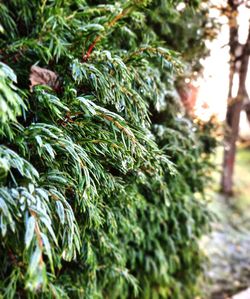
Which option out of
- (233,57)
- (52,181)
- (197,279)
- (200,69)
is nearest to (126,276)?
(52,181)

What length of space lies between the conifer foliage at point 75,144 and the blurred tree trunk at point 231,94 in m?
0.99

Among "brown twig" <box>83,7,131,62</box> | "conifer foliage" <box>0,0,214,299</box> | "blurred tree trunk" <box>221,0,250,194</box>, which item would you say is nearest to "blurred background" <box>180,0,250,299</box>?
"blurred tree trunk" <box>221,0,250,194</box>

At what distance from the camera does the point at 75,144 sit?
115 cm

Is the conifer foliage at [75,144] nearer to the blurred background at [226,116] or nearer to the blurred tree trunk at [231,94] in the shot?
the blurred background at [226,116]

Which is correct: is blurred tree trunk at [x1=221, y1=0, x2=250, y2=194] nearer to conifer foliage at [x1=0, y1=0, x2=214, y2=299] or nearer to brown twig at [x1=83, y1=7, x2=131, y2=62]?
conifer foliage at [x1=0, y1=0, x2=214, y2=299]

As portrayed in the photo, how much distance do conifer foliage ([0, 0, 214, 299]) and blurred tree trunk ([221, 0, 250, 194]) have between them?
38.9 inches

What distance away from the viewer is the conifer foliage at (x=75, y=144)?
1.00 meters

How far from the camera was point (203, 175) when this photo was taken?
268 centimetres

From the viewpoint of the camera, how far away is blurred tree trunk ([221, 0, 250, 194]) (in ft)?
9.32

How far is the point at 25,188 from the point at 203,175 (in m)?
1.97

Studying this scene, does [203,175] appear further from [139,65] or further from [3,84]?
[3,84]

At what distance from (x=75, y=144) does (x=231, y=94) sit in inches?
130

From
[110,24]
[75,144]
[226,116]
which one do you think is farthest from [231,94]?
[75,144]

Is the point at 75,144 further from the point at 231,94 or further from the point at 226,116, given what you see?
the point at 226,116
